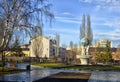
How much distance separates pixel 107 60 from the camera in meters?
→ 113

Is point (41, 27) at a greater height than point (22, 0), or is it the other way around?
point (22, 0)

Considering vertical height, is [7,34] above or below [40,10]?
below

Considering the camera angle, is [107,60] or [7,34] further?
[107,60]

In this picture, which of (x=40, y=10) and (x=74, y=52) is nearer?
(x=40, y=10)

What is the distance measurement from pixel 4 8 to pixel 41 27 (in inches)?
134

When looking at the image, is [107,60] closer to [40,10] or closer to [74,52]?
[74,52]

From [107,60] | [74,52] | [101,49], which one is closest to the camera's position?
[107,60]

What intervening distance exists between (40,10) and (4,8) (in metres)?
2.96

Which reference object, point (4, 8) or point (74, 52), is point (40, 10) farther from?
point (74, 52)

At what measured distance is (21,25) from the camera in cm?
2562

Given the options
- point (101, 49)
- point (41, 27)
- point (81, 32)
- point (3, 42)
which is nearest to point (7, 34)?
point (3, 42)

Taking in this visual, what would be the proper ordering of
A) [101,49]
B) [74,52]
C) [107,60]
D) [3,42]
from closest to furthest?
[3,42] < [107,60] < [101,49] < [74,52]

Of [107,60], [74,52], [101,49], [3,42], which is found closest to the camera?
[3,42]

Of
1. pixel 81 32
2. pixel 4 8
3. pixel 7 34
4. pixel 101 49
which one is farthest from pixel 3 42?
pixel 101 49
